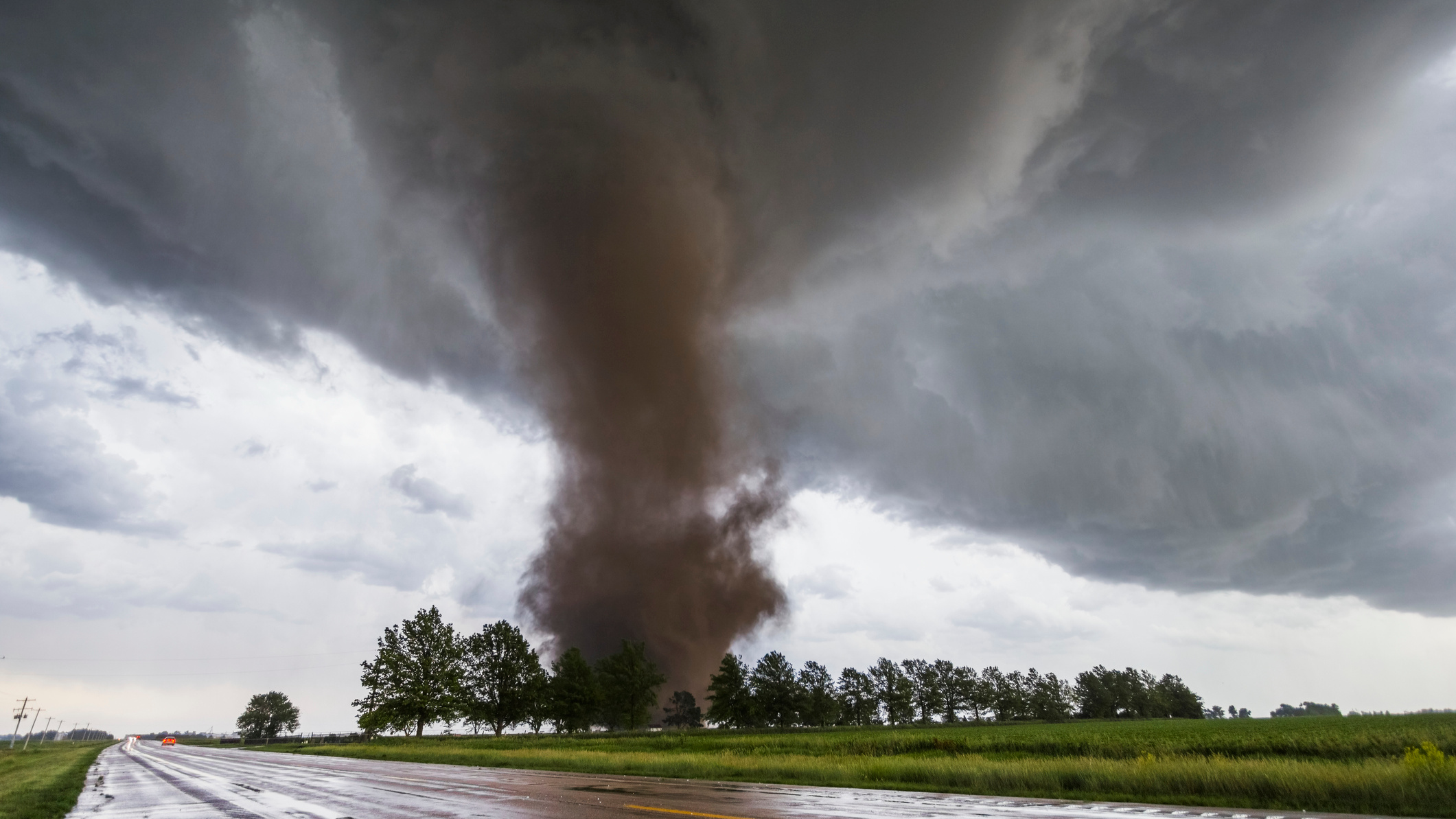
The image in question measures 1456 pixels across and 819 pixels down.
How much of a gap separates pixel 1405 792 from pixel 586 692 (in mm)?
86604

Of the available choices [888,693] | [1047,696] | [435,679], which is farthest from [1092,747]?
[1047,696]

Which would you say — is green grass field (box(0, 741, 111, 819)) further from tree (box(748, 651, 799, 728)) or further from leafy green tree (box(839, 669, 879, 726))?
leafy green tree (box(839, 669, 879, 726))

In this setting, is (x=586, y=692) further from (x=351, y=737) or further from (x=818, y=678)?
(x=818, y=678)

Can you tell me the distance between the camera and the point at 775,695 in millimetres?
101250

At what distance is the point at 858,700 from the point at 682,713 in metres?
44.1

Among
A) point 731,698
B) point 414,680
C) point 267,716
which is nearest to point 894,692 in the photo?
point 731,698

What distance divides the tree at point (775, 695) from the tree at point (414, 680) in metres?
47.3

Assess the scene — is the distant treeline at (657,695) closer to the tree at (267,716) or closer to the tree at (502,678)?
the tree at (502,678)

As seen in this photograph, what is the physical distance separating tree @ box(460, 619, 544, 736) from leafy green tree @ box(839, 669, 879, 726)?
68626mm

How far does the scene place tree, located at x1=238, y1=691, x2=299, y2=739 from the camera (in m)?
155

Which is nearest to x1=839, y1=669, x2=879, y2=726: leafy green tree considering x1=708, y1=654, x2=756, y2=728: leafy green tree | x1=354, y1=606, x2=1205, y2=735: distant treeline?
x1=354, y1=606, x2=1205, y2=735: distant treeline

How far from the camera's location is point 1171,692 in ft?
519

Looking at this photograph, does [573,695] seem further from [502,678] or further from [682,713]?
[682,713]

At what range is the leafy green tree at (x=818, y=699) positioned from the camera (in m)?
105
